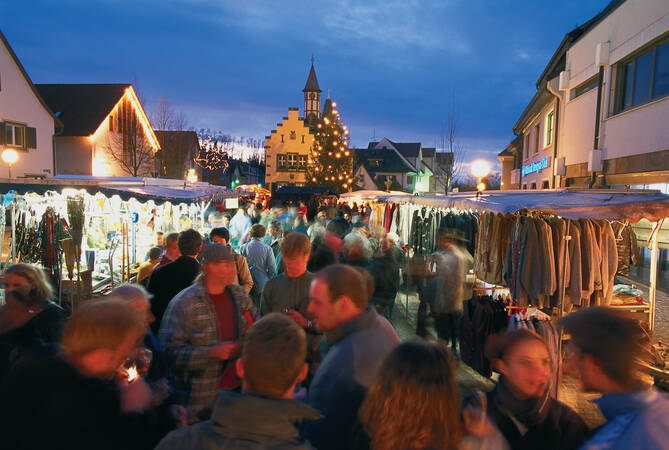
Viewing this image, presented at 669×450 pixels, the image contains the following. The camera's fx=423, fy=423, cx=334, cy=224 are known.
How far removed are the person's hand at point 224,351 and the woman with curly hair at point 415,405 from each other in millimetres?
1380

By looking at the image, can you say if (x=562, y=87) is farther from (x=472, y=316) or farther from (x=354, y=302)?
(x=354, y=302)

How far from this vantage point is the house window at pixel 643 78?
9.69 m

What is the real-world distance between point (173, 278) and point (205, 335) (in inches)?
60.8

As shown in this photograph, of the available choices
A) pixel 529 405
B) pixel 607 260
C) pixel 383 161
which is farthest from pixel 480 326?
pixel 383 161

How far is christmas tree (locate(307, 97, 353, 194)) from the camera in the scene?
37.8m

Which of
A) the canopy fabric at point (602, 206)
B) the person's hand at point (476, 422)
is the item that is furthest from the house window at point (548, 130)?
the person's hand at point (476, 422)

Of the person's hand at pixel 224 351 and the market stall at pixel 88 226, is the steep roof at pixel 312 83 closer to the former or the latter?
the market stall at pixel 88 226

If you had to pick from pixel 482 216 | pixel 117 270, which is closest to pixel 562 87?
pixel 482 216

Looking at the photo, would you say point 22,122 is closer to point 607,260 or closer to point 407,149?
point 607,260

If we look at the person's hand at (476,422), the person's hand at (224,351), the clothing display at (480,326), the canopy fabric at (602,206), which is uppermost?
the canopy fabric at (602,206)

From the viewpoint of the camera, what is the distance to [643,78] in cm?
1056

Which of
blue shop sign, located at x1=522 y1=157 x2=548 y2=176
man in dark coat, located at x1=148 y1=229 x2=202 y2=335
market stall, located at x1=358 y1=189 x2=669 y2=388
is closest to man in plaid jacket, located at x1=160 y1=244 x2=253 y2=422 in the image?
man in dark coat, located at x1=148 y1=229 x2=202 y2=335

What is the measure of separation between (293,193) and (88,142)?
14991mm

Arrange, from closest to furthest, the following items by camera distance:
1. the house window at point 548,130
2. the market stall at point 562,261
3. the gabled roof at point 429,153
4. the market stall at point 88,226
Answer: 1. the market stall at point 562,261
2. the market stall at point 88,226
3. the house window at point 548,130
4. the gabled roof at point 429,153
